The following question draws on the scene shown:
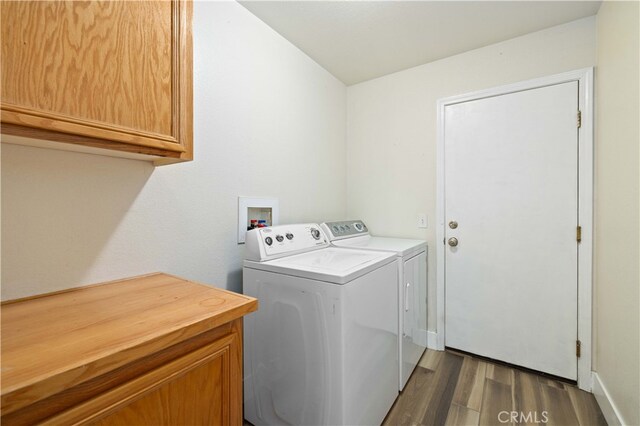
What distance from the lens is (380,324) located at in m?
1.44

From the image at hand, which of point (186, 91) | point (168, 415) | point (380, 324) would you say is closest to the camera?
point (168, 415)

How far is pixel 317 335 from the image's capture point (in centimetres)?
122

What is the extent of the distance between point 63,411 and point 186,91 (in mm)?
954

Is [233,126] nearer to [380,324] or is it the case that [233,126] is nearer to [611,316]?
[380,324]

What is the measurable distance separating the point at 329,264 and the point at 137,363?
883 mm

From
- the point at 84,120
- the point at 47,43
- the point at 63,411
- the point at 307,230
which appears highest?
the point at 47,43

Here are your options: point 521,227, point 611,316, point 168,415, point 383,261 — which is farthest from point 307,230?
point 611,316

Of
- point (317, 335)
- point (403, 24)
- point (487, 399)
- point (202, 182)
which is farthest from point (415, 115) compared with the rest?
point (487, 399)

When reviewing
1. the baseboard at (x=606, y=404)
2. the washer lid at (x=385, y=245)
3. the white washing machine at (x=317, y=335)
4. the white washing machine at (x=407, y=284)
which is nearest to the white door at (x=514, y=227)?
the baseboard at (x=606, y=404)

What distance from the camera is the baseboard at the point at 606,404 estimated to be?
135cm

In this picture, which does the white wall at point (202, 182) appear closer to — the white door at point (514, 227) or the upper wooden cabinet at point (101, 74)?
the upper wooden cabinet at point (101, 74)

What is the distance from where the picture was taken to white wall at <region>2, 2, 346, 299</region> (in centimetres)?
94

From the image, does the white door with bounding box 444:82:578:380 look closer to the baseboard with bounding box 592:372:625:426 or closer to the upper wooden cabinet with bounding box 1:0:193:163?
the baseboard with bounding box 592:372:625:426

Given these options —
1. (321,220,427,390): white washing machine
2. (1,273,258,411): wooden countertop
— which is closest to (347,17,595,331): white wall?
(321,220,427,390): white washing machine
